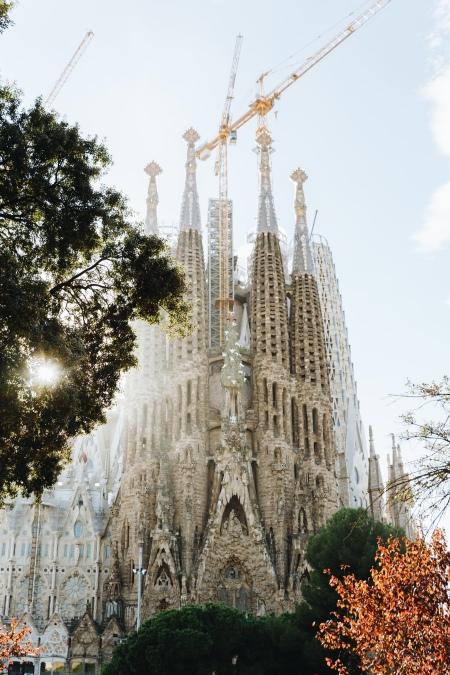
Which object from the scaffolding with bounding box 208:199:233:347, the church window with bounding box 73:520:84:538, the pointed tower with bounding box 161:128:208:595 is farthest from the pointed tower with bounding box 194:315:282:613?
the church window with bounding box 73:520:84:538

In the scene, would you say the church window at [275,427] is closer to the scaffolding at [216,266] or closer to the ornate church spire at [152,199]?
the scaffolding at [216,266]

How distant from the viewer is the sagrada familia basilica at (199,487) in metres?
33.1

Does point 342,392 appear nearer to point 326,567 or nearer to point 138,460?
point 138,460

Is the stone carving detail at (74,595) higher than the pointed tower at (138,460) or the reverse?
the reverse

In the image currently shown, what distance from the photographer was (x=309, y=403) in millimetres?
37844

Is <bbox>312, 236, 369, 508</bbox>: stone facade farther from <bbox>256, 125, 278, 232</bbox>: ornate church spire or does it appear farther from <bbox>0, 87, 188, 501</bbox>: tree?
<bbox>0, 87, 188, 501</bbox>: tree

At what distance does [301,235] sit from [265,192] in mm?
3154

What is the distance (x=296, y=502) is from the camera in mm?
34500

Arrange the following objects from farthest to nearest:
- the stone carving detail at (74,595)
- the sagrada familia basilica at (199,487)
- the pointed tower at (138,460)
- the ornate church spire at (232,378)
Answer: the stone carving detail at (74,595)
the ornate church spire at (232,378)
the pointed tower at (138,460)
the sagrada familia basilica at (199,487)

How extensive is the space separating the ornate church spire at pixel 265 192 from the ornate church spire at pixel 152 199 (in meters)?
5.79

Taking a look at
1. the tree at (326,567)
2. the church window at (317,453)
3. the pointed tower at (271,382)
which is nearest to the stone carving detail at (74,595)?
the pointed tower at (271,382)

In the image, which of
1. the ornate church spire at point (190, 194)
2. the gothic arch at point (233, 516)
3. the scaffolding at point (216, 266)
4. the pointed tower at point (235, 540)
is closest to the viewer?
the pointed tower at point (235, 540)

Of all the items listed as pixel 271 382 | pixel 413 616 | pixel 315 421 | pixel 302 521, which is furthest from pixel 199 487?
pixel 413 616

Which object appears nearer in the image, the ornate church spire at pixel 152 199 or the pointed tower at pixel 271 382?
the pointed tower at pixel 271 382
